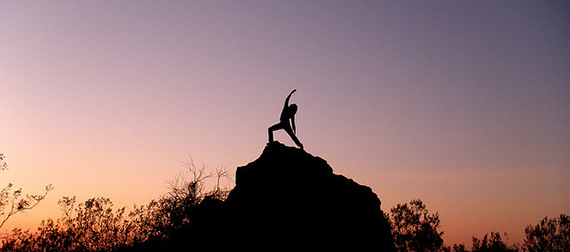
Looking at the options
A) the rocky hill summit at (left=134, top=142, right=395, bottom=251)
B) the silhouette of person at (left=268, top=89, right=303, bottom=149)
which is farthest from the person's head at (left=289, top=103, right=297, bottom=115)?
the rocky hill summit at (left=134, top=142, right=395, bottom=251)

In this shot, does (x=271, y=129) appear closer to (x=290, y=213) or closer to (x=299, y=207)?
(x=299, y=207)

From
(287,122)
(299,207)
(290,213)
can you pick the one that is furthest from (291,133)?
(290,213)

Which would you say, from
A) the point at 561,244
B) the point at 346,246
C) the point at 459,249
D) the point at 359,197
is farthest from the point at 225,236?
the point at 459,249

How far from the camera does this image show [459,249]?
5309cm

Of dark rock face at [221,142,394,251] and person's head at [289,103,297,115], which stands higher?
person's head at [289,103,297,115]

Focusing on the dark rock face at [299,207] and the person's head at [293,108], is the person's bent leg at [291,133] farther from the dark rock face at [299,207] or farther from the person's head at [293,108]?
the person's head at [293,108]

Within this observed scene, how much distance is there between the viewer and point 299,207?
574 inches

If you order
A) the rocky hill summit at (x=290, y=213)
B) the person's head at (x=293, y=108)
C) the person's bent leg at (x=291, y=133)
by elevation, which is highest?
the person's head at (x=293, y=108)

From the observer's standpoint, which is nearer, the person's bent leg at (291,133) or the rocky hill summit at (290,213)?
the rocky hill summit at (290,213)

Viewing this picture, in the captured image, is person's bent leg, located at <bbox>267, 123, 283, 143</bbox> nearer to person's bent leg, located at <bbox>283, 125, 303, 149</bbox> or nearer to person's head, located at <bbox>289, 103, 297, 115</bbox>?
person's bent leg, located at <bbox>283, 125, 303, 149</bbox>

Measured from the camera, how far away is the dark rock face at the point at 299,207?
1409 centimetres

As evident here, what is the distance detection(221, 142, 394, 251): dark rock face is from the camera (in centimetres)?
1409

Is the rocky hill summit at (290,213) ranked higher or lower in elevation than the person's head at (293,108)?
lower

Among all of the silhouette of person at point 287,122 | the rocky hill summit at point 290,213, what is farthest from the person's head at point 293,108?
the rocky hill summit at point 290,213
